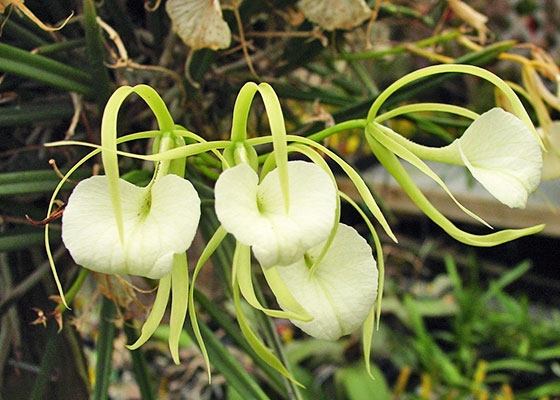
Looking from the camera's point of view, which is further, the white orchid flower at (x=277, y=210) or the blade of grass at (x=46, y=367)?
the blade of grass at (x=46, y=367)

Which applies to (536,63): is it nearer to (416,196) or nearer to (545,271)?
(416,196)

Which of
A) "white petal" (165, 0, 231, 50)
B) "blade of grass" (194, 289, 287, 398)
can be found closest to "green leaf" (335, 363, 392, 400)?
"blade of grass" (194, 289, 287, 398)

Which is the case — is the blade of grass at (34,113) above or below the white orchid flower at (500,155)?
below

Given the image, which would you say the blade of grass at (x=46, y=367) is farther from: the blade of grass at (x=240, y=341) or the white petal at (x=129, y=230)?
the white petal at (x=129, y=230)

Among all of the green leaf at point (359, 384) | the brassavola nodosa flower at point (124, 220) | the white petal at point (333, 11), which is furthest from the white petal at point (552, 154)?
the green leaf at point (359, 384)

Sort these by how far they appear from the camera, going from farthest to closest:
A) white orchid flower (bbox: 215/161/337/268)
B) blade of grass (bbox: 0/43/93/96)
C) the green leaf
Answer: the green leaf < blade of grass (bbox: 0/43/93/96) < white orchid flower (bbox: 215/161/337/268)

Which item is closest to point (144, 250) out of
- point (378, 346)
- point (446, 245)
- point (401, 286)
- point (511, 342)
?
point (378, 346)

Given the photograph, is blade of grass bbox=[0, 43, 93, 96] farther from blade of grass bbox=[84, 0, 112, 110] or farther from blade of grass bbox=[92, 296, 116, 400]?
blade of grass bbox=[92, 296, 116, 400]
